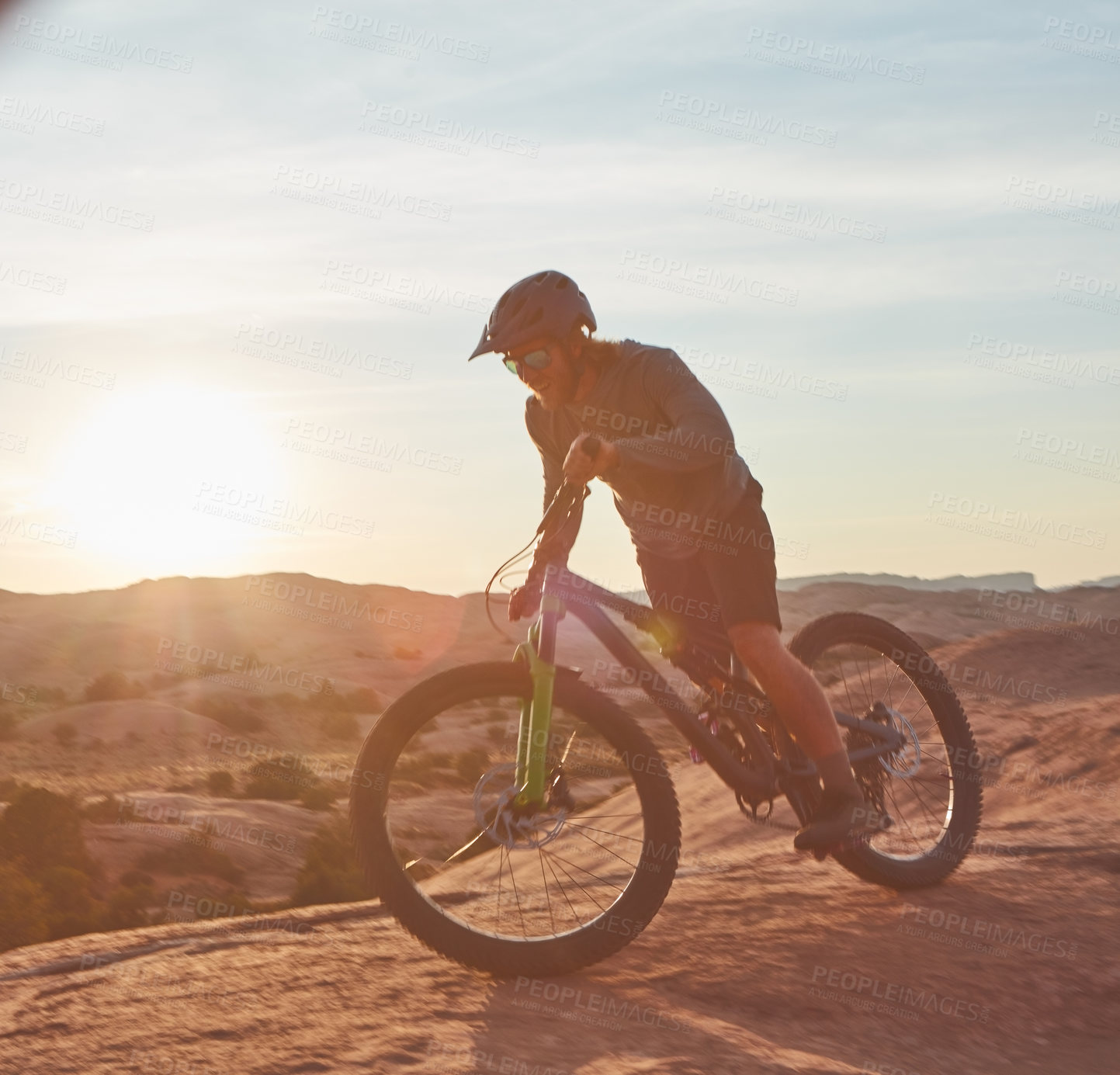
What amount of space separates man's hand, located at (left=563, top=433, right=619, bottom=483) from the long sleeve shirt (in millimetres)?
168

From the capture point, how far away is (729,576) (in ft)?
13.6

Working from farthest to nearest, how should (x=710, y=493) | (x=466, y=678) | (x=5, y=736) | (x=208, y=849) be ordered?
(x=5, y=736)
(x=208, y=849)
(x=710, y=493)
(x=466, y=678)

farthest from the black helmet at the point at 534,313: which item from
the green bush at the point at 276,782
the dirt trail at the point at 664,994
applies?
the green bush at the point at 276,782

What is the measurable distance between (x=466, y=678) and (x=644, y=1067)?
1.43 meters

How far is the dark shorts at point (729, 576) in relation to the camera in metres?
4.12

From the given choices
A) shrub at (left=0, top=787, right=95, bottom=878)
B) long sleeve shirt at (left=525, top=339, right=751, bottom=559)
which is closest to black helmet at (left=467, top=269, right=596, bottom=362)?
long sleeve shirt at (left=525, top=339, right=751, bottom=559)

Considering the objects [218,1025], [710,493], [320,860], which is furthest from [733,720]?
[320,860]

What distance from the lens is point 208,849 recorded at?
12.5 metres

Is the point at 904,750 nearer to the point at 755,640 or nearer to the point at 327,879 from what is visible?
the point at 755,640

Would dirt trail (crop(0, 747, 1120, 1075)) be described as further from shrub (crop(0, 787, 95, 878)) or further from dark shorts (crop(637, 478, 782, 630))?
shrub (crop(0, 787, 95, 878))

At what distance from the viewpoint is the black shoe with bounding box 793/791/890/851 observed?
4109 millimetres

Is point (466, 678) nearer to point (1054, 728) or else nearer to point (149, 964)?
point (149, 964)

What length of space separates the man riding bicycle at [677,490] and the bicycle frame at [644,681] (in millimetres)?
149

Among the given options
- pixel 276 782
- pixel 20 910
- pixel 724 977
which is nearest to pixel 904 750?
pixel 724 977
